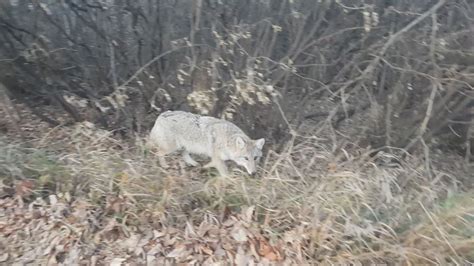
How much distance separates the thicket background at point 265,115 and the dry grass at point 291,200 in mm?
17

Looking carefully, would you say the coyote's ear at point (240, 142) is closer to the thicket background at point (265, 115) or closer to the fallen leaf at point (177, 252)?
the thicket background at point (265, 115)

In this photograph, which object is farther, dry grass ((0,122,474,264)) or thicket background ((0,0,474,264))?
thicket background ((0,0,474,264))

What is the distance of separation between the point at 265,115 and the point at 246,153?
1108 mm

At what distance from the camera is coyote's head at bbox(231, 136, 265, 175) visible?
8109mm

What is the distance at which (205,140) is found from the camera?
8.40 meters

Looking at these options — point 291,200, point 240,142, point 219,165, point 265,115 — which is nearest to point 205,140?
point 219,165

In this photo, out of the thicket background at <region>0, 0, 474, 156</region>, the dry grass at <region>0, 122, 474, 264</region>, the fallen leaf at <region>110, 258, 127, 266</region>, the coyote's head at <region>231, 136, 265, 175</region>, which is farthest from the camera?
the thicket background at <region>0, 0, 474, 156</region>

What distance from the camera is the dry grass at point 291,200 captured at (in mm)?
7031

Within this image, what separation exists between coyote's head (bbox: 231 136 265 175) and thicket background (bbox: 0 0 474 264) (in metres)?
0.18

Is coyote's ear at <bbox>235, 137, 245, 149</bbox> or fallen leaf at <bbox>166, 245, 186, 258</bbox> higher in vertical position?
coyote's ear at <bbox>235, 137, 245, 149</bbox>

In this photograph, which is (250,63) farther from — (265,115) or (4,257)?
(4,257)

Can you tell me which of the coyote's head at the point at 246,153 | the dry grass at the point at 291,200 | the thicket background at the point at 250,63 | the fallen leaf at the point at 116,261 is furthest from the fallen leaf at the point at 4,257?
the coyote's head at the point at 246,153

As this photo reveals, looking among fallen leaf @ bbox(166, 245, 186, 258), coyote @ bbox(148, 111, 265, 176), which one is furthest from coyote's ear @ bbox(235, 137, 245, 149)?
fallen leaf @ bbox(166, 245, 186, 258)

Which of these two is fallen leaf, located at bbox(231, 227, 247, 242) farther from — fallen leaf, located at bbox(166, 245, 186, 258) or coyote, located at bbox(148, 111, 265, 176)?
coyote, located at bbox(148, 111, 265, 176)
